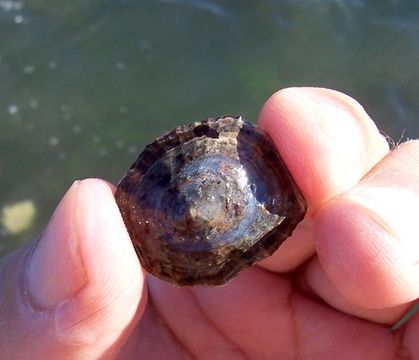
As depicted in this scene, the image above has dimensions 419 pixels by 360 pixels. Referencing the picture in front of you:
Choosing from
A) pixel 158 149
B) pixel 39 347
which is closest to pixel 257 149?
pixel 158 149

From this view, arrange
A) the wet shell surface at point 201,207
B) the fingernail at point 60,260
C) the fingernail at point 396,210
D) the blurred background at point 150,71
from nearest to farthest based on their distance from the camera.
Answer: the fingernail at point 60,260 → the wet shell surface at point 201,207 → the fingernail at point 396,210 → the blurred background at point 150,71

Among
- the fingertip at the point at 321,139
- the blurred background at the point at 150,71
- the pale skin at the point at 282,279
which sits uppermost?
the fingertip at the point at 321,139

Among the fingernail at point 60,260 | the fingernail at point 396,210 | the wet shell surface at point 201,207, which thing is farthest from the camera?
the fingernail at point 396,210

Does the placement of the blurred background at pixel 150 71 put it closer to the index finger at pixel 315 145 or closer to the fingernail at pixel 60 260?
the index finger at pixel 315 145

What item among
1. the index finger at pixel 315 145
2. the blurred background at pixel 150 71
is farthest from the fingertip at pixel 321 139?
the blurred background at pixel 150 71

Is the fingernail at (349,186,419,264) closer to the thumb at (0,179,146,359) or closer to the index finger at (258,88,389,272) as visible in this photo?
the index finger at (258,88,389,272)

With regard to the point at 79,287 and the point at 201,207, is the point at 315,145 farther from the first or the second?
the point at 79,287

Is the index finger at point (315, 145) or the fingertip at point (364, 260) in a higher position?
the index finger at point (315, 145)

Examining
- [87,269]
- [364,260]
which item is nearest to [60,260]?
[87,269]

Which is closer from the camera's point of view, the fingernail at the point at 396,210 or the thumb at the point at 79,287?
the thumb at the point at 79,287
